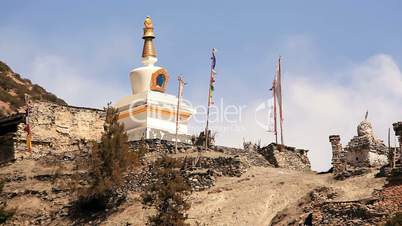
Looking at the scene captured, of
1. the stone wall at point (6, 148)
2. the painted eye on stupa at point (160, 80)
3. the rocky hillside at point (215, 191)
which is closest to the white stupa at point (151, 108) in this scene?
the painted eye on stupa at point (160, 80)

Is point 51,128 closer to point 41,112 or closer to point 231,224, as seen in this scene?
point 41,112

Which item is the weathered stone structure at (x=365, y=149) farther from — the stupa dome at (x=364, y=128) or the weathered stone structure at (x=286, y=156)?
the weathered stone structure at (x=286, y=156)

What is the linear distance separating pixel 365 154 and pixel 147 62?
15.7 m

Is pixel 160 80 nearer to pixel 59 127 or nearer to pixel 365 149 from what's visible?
pixel 59 127

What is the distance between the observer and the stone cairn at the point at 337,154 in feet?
135

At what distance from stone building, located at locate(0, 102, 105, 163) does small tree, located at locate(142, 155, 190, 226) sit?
969cm

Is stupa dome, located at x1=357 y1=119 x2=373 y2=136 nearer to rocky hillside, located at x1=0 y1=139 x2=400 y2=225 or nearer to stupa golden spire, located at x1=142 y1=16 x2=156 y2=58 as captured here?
rocky hillside, located at x1=0 y1=139 x2=400 y2=225

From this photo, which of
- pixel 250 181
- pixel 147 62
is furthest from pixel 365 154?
pixel 147 62

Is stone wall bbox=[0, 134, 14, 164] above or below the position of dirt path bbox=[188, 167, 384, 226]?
above

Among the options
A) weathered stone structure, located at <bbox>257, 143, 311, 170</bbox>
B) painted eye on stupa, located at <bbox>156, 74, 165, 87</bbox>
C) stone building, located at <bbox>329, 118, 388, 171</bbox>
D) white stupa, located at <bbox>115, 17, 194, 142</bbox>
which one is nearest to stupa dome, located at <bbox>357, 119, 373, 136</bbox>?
stone building, located at <bbox>329, 118, 388, 171</bbox>

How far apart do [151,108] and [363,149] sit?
1257 centimetres

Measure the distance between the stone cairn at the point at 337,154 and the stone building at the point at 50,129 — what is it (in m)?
13.2

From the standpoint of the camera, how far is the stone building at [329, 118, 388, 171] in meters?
42.0

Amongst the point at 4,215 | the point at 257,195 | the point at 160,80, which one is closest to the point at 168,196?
the point at 257,195
